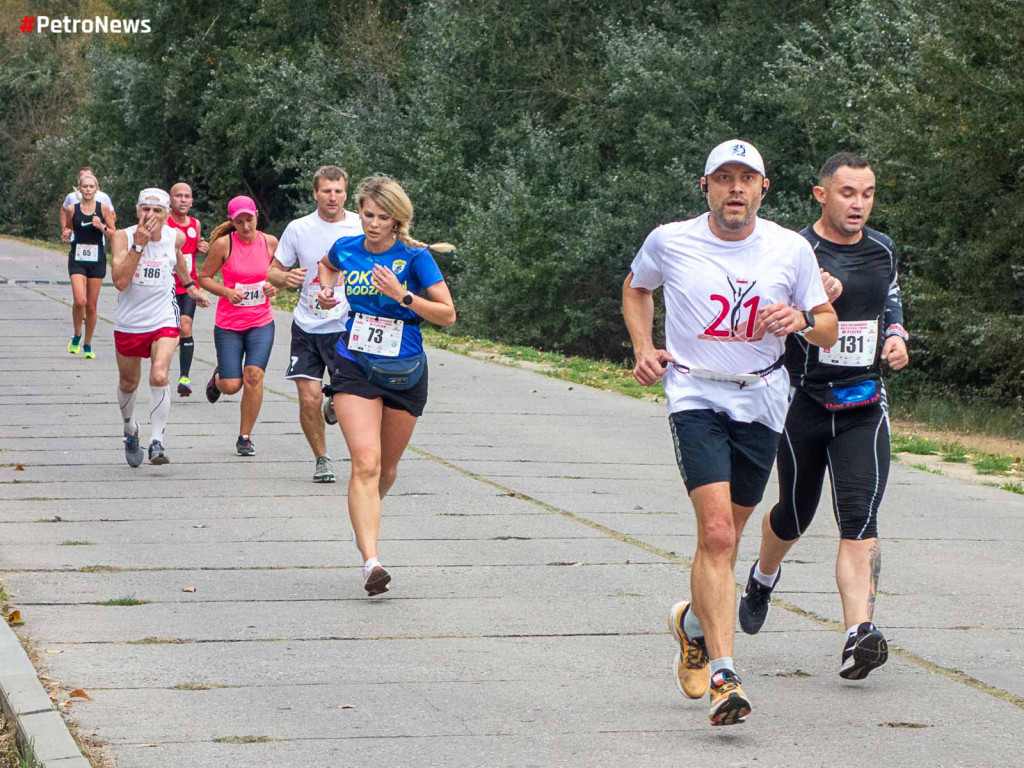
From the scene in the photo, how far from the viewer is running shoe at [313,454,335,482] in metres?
10.4

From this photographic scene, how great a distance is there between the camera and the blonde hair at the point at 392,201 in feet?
23.9

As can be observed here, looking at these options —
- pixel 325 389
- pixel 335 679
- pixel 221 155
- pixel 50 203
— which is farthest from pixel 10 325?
pixel 50 203

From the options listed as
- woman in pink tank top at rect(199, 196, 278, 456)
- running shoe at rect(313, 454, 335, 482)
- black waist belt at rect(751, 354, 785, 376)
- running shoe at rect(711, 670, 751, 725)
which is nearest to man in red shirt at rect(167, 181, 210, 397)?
woman in pink tank top at rect(199, 196, 278, 456)

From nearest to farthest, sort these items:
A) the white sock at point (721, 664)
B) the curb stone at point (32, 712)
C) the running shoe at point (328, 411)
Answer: the curb stone at point (32, 712), the white sock at point (721, 664), the running shoe at point (328, 411)

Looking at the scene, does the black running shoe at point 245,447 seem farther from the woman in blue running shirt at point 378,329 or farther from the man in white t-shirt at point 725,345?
the man in white t-shirt at point 725,345

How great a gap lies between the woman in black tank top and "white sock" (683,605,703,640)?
1388 cm

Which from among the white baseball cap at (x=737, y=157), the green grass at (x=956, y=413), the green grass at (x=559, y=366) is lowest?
the green grass at (x=956, y=413)

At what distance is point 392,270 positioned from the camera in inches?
291

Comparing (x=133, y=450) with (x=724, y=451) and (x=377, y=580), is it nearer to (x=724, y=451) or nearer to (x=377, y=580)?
(x=377, y=580)

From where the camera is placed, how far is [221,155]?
1907 inches

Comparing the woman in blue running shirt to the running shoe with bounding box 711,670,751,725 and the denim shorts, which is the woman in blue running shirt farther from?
the denim shorts

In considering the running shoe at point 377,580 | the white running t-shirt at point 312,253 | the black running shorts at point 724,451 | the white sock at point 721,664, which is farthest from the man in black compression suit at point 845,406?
the white running t-shirt at point 312,253

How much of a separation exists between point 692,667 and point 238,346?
681 centimetres

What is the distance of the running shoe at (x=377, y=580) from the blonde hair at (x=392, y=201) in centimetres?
152
